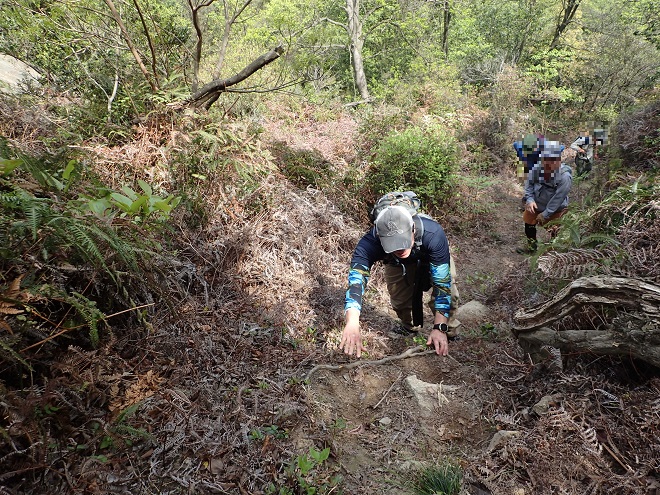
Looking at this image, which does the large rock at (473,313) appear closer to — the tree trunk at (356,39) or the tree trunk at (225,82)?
the tree trunk at (225,82)

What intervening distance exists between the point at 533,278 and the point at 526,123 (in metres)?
9.79

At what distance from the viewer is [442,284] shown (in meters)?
3.67

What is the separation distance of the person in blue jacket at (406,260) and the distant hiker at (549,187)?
8.85 ft

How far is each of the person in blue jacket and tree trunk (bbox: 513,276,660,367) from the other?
751 millimetres

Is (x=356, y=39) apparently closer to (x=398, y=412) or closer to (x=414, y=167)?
(x=414, y=167)

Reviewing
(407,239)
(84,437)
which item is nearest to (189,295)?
(84,437)

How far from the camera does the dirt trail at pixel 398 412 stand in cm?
271

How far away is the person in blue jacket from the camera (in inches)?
130

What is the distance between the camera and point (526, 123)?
12.4m

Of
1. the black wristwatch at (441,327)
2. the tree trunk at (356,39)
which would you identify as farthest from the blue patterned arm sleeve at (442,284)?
the tree trunk at (356,39)

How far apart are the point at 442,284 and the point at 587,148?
6.97m

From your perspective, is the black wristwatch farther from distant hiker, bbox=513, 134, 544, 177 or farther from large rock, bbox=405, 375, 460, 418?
distant hiker, bbox=513, 134, 544, 177

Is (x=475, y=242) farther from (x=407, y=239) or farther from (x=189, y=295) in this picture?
(x=189, y=295)

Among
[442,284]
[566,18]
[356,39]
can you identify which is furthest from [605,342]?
[566,18]
